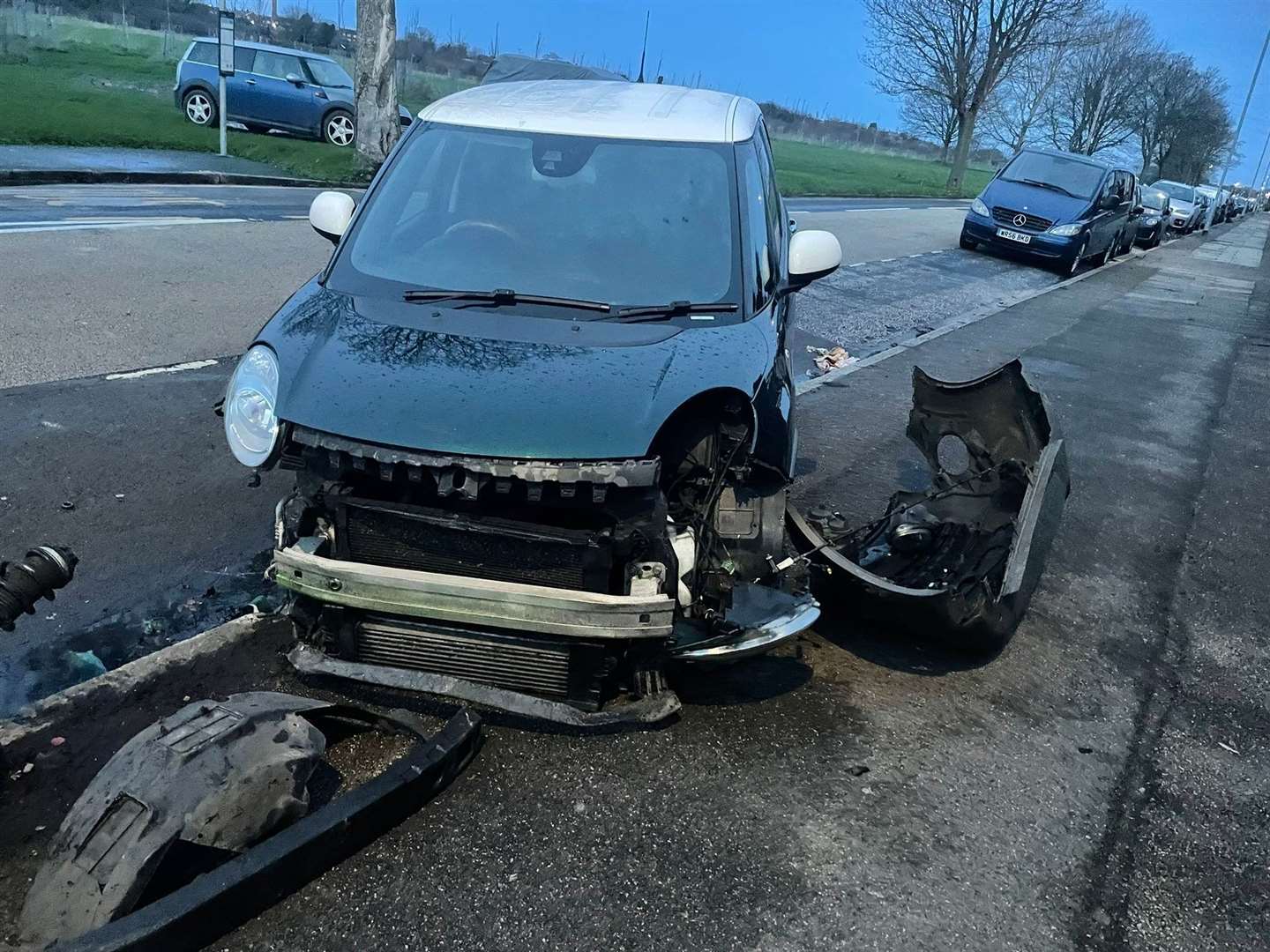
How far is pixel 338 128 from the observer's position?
851 inches

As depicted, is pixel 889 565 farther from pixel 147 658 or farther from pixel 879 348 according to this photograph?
pixel 879 348

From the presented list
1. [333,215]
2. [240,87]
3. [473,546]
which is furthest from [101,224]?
[240,87]

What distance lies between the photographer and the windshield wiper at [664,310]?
3.57 meters

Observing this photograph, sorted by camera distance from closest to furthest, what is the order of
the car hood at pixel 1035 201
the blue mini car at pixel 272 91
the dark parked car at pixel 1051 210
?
the dark parked car at pixel 1051 210 < the car hood at pixel 1035 201 < the blue mini car at pixel 272 91

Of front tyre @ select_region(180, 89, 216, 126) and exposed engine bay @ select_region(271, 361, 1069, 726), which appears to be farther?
A: front tyre @ select_region(180, 89, 216, 126)

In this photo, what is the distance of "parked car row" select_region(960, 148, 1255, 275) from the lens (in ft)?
56.3

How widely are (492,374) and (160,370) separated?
4492 mm

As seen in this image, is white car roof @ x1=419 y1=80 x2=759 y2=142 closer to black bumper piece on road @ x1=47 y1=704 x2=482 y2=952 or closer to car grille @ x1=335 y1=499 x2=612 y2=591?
car grille @ x1=335 y1=499 x2=612 y2=591

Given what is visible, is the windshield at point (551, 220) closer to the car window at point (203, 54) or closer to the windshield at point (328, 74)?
the windshield at point (328, 74)

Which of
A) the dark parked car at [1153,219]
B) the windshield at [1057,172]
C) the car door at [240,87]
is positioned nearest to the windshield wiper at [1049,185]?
the windshield at [1057,172]

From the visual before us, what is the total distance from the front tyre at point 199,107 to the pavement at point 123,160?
3534mm

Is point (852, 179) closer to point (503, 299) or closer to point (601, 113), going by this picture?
point (601, 113)

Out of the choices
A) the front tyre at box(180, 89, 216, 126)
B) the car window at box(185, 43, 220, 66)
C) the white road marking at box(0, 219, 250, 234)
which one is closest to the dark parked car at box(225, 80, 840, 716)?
the white road marking at box(0, 219, 250, 234)

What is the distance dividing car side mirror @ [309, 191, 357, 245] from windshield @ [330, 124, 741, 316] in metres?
0.12
